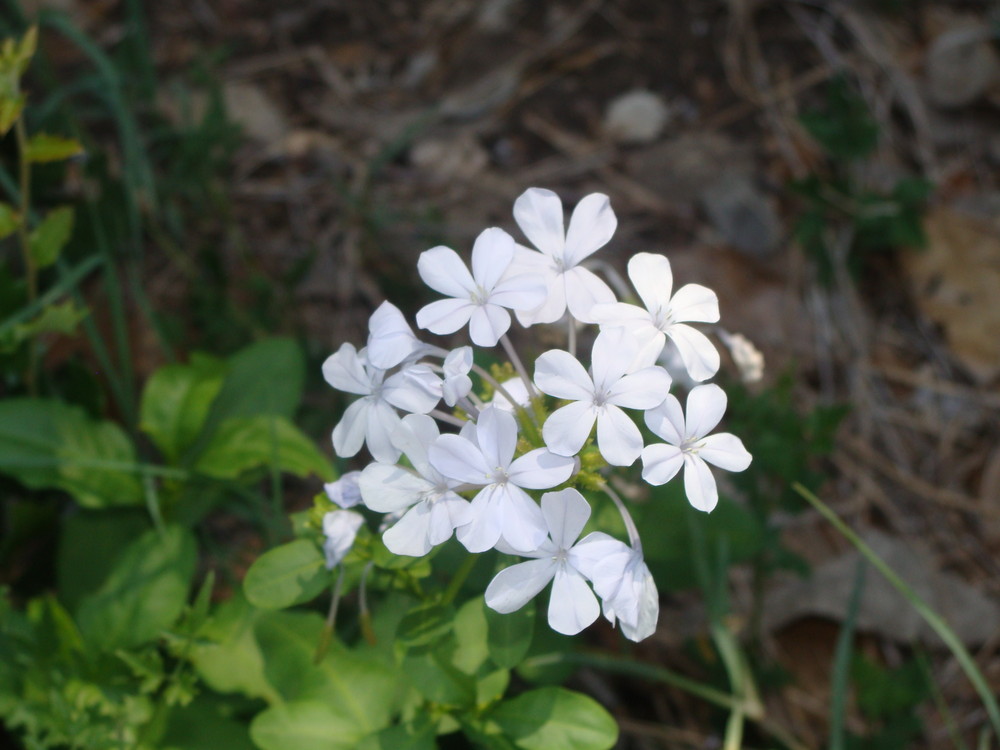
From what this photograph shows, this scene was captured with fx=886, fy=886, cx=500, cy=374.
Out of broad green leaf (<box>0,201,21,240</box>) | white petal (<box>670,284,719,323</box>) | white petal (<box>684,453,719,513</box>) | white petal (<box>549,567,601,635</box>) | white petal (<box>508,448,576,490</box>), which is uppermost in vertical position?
broad green leaf (<box>0,201,21,240</box>)

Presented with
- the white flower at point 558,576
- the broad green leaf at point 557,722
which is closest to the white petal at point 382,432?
the white flower at point 558,576

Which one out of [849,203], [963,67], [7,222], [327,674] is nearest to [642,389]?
[327,674]

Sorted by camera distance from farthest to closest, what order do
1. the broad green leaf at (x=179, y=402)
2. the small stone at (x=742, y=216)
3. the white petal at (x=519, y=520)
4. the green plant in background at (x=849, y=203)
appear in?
the small stone at (x=742, y=216)
the green plant in background at (x=849, y=203)
the broad green leaf at (x=179, y=402)
the white petal at (x=519, y=520)

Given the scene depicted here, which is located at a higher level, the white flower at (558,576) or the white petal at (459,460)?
the white petal at (459,460)

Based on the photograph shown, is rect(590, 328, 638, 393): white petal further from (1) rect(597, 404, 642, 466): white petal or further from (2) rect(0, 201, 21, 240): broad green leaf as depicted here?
(2) rect(0, 201, 21, 240): broad green leaf

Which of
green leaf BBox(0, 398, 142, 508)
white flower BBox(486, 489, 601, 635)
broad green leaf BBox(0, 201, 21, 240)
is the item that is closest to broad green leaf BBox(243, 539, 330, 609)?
white flower BBox(486, 489, 601, 635)

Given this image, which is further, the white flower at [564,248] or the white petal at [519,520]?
the white flower at [564,248]

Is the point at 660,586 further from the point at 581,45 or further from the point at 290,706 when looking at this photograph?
the point at 581,45

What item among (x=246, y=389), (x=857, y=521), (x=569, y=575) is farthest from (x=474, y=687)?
(x=857, y=521)

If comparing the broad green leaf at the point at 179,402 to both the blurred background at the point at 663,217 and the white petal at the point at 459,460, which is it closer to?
the blurred background at the point at 663,217
